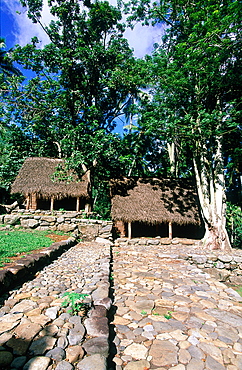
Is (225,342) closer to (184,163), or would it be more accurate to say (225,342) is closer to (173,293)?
(173,293)

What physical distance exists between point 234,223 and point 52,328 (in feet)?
47.9

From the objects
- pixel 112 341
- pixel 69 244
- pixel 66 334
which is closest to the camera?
pixel 66 334

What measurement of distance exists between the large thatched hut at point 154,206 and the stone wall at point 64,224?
101 centimetres

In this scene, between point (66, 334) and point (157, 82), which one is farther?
point (157, 82)

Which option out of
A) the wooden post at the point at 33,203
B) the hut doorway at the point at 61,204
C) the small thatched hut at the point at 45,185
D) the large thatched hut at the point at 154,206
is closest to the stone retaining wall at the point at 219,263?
the large thatched hut at the point at 154,206

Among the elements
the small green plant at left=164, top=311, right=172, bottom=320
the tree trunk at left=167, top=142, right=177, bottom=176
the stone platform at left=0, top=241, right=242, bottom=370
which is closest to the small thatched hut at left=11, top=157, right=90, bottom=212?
the tree trunk at left=167, top=142, right=177, bottom=176

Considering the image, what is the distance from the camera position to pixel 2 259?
4.62 meters

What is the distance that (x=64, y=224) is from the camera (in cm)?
1146

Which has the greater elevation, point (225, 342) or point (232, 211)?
point (232, 211)

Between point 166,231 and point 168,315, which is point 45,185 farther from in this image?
point 168,315

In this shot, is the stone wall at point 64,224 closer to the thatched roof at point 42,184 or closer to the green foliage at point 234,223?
the thatched roof at point 42,184

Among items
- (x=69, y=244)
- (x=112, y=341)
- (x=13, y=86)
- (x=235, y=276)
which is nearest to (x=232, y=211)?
(x=235, y=276)

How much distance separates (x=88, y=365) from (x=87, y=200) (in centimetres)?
1240

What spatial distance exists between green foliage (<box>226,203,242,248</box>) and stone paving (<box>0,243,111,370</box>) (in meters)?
11.8
